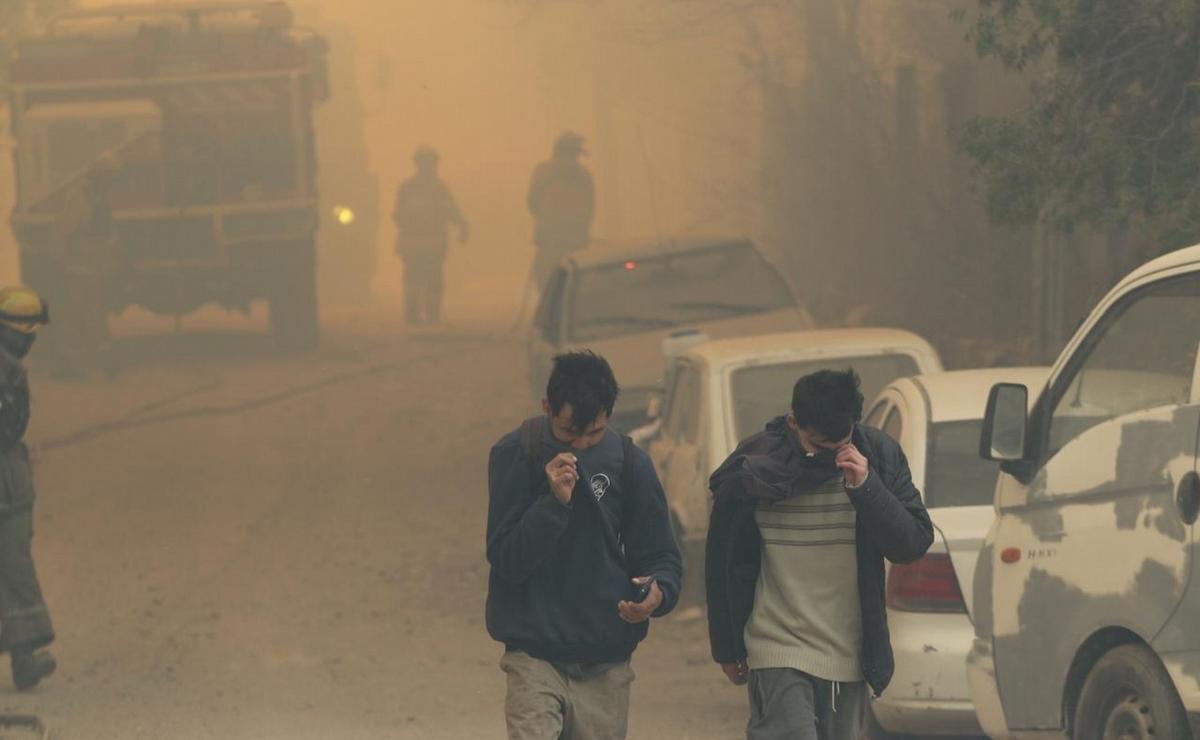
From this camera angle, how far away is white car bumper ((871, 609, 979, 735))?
7.15 m

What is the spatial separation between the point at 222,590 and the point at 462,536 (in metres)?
2.10

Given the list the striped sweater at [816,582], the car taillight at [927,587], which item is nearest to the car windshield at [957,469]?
the car taillight at [927,587]

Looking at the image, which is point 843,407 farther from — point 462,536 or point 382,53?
point 382,53

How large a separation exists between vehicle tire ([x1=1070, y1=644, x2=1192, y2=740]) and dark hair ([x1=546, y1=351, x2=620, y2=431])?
1488mm

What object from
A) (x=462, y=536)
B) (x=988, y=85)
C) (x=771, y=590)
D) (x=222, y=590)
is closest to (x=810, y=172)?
(x=988, y=85)

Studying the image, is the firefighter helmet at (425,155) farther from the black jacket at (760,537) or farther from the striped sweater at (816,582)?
the striped sweater at (816,582)

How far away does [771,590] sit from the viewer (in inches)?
197

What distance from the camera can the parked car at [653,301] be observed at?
50.7 ft

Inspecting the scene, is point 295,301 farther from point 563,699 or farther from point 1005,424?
point 563,699

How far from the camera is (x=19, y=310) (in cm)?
985

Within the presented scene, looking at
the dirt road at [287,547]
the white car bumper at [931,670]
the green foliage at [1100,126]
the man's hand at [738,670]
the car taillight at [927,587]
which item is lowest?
the dirt road at [287,547]

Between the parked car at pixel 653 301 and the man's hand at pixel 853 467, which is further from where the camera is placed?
the parked car at pixel 653 301

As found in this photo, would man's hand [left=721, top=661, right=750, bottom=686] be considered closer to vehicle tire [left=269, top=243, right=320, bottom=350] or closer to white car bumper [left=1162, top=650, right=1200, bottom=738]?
white car bumper [left=1162, top=650, right=1200, bottom=738]

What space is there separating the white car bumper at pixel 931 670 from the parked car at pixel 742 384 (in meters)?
3.78
